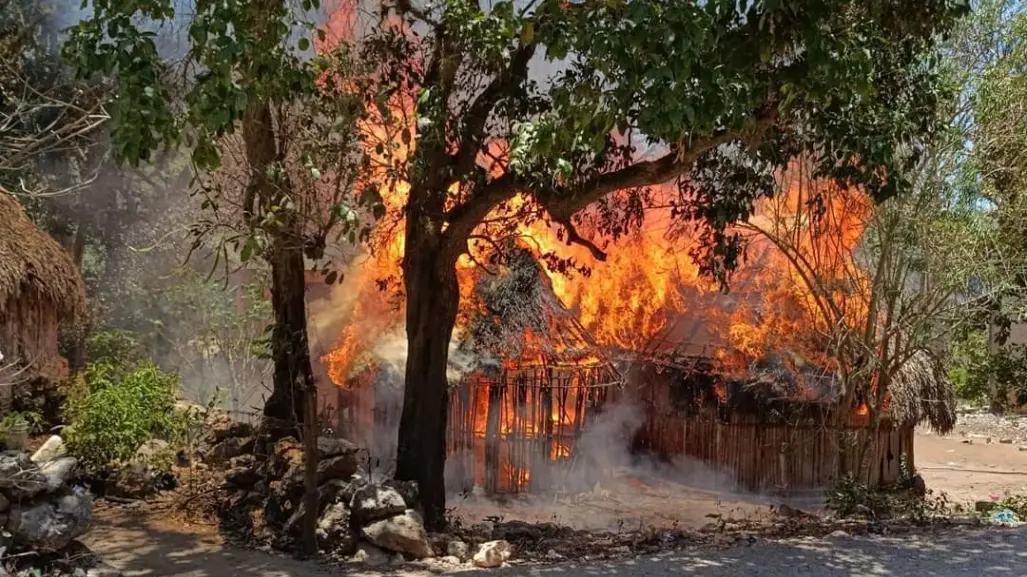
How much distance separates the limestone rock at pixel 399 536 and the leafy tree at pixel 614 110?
0.98 meters

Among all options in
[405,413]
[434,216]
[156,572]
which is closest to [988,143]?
[434,216]

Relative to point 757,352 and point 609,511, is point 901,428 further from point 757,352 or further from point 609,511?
point 609,511

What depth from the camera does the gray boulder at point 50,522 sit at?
6.23m

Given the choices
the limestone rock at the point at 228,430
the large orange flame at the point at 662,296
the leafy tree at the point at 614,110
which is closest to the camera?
the leafy tree at the point at 614,110

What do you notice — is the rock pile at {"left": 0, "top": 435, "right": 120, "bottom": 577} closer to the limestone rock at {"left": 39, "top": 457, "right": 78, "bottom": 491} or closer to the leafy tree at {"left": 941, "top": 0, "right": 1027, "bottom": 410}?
the limestone rock at {"left": 39, "top": 457, "right": 78, "bottom": 491}

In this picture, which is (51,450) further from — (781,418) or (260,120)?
(781,418)

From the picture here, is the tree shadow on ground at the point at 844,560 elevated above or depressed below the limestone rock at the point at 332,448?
below

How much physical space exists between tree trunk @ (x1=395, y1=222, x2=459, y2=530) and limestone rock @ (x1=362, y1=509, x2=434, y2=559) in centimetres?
93

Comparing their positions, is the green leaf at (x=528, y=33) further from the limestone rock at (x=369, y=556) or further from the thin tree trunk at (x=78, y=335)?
the thin tree trunk at (x=78, y=335)

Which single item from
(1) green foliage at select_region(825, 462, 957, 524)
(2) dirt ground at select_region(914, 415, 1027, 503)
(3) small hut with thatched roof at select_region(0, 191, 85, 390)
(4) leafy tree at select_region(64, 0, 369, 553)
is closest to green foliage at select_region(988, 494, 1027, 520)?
(1) green foliage at select_region(825, 462, 957, 524)

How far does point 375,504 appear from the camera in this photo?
789 cm

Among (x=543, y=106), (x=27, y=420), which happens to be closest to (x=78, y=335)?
(x=27, y=420)

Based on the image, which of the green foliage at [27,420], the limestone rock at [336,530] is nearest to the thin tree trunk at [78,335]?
the green foliage at [27,420]

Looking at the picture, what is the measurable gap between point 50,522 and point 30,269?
345 cm
